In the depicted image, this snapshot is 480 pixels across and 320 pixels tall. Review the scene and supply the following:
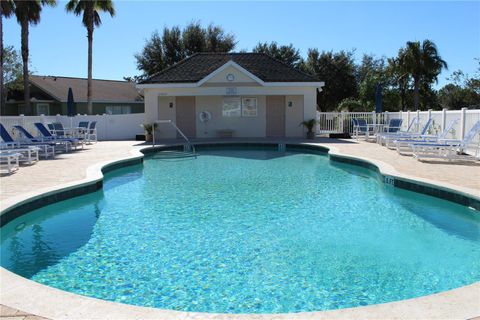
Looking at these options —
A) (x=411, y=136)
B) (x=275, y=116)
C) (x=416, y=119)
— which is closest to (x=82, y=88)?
(x=275, y=116)

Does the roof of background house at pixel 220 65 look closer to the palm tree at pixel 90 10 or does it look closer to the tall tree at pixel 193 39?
the palm tree at pixel 90 10

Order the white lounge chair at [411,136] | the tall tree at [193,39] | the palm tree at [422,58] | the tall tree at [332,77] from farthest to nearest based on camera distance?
1. the tall tree at [332,77]
2. the tall tree at [193,39]
3. the palm tree at [422,58]
4. the white lounge chair at [411,136]

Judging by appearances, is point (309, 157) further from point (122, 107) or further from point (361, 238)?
point (122, 107)

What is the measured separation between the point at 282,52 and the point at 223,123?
25182mm

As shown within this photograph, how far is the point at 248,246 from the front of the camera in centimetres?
600

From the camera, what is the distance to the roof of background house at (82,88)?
33.5 m

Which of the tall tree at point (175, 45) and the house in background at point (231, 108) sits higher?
the tall tree at point (175, 45)

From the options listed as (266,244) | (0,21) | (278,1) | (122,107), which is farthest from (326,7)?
(122,107)

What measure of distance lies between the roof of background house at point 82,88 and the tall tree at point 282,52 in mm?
14652

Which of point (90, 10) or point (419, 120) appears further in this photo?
point (90, 10)

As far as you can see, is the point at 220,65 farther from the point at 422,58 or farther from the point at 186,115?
the point at 422,58

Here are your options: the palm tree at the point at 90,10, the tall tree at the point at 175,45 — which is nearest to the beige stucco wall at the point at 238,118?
the palm tree at the point at 90,10

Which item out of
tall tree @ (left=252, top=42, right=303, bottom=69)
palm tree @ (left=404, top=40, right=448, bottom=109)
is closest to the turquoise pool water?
palm tree @ (left=404, top=40, right=448, bottom=109)

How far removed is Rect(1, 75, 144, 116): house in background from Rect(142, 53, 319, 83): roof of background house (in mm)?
13405
